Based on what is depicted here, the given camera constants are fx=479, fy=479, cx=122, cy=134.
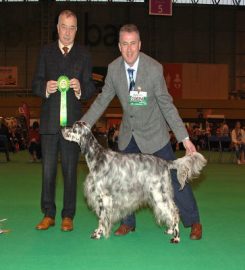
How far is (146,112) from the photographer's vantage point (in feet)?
16.7

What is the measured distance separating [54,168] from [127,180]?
1047 mm

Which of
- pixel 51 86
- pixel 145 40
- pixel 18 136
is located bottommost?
pixel 18 136

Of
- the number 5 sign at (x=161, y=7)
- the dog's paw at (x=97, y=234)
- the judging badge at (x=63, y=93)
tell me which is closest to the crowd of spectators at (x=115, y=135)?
the number 5 sign at (x=161, y=7)

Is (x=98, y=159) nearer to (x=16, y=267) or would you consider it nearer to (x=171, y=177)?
(x=171, y=177)

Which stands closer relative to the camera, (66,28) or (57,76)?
(66,28)

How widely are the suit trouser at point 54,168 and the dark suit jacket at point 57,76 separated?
0.15m

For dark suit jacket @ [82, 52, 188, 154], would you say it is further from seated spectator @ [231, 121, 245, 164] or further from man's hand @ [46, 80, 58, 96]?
seated spectator @ [231, 121, 245, 164]

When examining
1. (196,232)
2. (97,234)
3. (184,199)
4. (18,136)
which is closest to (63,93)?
(97,234)

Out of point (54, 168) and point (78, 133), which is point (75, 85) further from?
point (54, 168)

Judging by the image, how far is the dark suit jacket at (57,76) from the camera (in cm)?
539

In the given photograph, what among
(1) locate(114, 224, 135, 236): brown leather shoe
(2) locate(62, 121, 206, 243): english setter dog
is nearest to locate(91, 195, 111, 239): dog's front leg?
(2) locate(62, 121, 206, 243): english setter dog

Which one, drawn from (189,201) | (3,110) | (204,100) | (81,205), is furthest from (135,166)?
(3,110)

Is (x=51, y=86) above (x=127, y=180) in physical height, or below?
above

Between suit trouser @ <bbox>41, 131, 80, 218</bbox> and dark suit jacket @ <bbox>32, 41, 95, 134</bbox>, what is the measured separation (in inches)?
5.7
